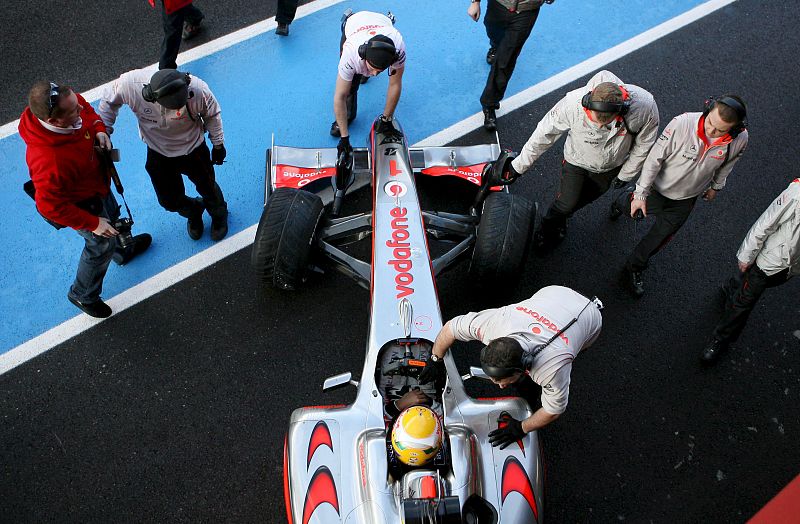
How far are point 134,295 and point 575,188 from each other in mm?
3542

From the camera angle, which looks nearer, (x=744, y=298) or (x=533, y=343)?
(x=533, y=343)

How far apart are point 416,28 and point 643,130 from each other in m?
3.54

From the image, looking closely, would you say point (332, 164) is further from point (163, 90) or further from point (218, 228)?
point (163, 90)

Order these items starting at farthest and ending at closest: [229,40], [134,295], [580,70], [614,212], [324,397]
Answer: [580,70] → [229,40] → [614,212] → [134,295] → [324,397]

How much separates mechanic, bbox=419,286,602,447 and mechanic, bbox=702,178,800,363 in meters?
1.31

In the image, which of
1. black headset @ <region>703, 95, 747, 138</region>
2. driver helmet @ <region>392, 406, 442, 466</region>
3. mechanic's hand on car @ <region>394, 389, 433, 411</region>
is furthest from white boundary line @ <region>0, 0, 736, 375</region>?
driver helmet @ <region>392, 406, 442, 466</region>

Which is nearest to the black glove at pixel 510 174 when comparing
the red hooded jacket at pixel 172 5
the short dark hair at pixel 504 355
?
the short dark hair at pixel 504 355

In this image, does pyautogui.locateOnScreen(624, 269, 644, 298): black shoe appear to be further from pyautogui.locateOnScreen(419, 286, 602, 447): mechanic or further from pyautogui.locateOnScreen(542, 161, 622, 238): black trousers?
pyautogui.locateOnScreen(419, 286, 602, 447): mechanic

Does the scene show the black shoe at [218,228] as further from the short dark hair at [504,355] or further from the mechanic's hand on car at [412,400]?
the short dark hair at [504,355]

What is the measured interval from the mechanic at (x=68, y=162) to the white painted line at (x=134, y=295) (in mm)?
615

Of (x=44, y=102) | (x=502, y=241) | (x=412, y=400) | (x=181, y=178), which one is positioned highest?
(x=44, y=102)

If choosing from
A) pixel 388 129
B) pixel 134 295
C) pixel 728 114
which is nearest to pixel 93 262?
pixel 134 295

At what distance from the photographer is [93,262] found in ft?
15.3

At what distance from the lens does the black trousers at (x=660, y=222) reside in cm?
484
